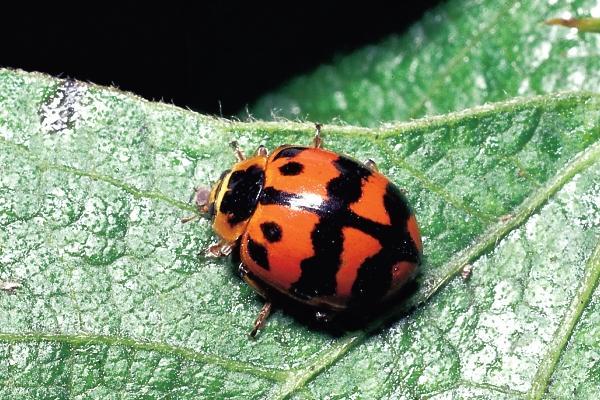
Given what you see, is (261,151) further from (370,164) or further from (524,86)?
(524,86)

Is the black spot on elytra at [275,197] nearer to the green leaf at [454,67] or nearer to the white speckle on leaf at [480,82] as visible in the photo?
the green leaf at [454,67]

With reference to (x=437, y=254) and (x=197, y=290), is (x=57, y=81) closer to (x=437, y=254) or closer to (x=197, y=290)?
(x=197, y=290)

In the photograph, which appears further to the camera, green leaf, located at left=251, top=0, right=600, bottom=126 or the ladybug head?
green leaf, located at left=251, top=0, right=600, bottom=126

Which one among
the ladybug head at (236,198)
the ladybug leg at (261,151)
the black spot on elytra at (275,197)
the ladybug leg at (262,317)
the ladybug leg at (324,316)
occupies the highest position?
the ladybug leg at (261,151)

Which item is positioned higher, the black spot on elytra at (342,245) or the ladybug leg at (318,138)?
the ladybug leg at (318,138)

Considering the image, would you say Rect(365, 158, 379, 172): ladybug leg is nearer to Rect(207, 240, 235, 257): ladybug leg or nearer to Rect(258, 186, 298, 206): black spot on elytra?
Rect(258, 186, 298, 206): black spot on elytra

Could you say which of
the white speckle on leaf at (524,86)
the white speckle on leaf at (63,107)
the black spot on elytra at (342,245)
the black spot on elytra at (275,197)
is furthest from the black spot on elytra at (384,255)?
the white speckle on leaf at (524,86)

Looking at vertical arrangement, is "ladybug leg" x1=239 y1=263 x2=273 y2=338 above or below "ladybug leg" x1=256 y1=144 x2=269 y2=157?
below

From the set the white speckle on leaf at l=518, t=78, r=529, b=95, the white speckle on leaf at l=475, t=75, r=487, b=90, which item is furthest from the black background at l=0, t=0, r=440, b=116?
the white speckle on leaf at l=518, t=78, r=529, b=95

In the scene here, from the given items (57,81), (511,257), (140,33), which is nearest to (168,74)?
(140,33)
